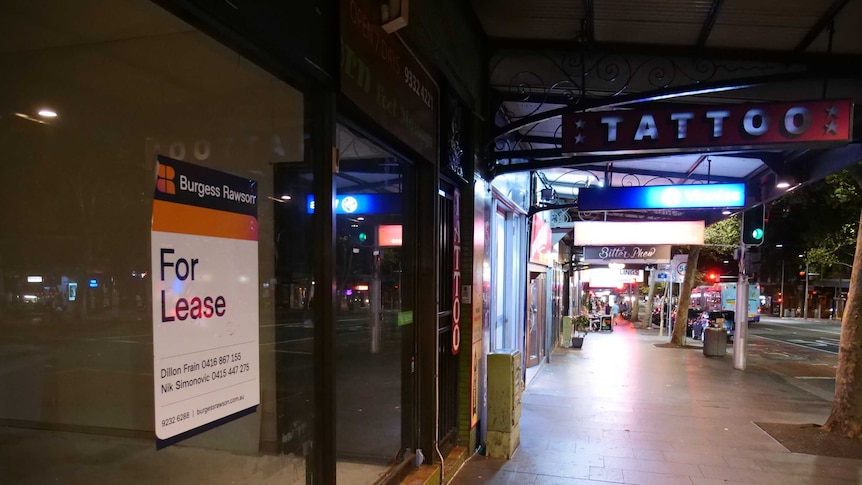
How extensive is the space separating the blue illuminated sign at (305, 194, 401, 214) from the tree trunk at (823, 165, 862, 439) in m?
6.31

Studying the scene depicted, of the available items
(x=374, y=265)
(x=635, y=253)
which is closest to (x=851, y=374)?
(x=374, y=265)

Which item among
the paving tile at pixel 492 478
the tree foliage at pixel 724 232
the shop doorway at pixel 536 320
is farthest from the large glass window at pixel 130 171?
the tree foliage at pixel 724 232

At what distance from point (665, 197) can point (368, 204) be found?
5.12m

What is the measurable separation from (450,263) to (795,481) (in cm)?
417

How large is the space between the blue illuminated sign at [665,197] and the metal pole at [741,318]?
6461mm

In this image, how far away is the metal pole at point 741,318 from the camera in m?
12.8

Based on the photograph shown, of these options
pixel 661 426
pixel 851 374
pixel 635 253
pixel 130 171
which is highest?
pixel 130 171

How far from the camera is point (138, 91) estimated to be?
2.69 m

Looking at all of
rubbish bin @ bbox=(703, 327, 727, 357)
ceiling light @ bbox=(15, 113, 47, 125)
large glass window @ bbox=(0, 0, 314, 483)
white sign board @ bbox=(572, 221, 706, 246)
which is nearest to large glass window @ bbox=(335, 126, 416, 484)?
large glass window @ bbox=(0, 0, 314, 483)

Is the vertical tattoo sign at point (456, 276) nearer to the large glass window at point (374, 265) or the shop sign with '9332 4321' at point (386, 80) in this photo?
the large glass window at point (374, 265)

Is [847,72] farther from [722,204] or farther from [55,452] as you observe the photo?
[55,452]

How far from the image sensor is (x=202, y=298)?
2145 mm

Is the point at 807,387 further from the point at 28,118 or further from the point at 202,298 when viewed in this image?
the point at 28,118

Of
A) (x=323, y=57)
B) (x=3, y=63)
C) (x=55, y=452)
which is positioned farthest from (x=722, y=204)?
(x=55, y=452)
